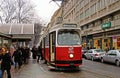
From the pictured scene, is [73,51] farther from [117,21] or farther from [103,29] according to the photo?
[103,29]

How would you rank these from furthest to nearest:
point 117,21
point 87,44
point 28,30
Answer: point 87,44
point 117,21
point 28,30

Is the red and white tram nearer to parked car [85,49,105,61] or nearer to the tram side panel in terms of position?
the tram side panel

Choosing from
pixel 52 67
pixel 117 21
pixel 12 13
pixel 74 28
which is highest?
pixel 12 13

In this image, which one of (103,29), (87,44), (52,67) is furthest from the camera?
(87,44)

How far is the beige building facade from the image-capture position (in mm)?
48062

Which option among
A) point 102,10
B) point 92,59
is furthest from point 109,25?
point 92,59

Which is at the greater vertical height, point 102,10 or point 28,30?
point 102,10

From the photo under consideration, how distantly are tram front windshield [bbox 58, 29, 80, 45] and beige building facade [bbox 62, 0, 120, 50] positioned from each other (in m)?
17.1

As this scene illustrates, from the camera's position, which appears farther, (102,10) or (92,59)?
(102,10)

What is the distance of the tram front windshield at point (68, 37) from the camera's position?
21.2 m

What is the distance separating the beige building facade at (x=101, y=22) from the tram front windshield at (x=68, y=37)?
56.0 feet

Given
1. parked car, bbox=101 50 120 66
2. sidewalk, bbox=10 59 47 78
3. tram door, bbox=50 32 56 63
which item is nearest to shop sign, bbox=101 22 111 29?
parked car, bbox=101 50 120 66

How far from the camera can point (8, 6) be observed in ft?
245

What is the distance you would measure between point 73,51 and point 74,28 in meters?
1.67
